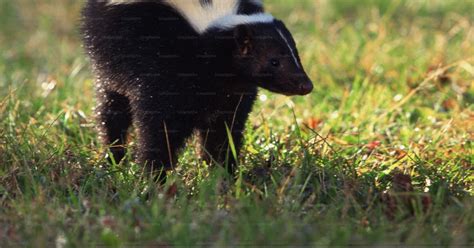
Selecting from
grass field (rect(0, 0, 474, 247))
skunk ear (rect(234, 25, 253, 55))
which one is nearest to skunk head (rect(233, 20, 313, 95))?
skunk ear (rect(234, 25, 253, 55))

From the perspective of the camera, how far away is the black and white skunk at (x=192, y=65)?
14.4ft

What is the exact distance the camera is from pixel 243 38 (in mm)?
4375

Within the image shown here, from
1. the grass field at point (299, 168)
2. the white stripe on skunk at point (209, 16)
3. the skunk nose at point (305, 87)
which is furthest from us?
the white stripe on skunk at point (209, 16)

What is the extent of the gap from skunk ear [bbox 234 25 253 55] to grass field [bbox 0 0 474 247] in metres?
0.59

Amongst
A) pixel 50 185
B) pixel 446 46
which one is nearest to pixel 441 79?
pixel 446 46

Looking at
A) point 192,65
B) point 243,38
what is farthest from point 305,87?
point 192,65

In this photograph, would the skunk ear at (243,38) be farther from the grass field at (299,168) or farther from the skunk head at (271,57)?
the grass field at (299,168)

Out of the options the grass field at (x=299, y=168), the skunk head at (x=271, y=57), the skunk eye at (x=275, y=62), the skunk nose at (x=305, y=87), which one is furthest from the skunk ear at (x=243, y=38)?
the grass field at (x=299, y=168)

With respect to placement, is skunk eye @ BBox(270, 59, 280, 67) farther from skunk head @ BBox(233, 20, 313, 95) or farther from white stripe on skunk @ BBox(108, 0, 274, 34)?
white stripe on skunk @ BBox(108, 0, 274, 34)

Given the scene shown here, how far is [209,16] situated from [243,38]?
24cm

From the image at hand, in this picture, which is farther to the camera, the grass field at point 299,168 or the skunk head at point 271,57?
the skunk head at point 271,57

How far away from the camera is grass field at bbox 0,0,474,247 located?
3535 millimetres

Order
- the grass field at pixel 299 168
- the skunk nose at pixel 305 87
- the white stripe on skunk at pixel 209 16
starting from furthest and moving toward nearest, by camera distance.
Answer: the white stripe on skunk at pixel 209 16 → the skunk nose at pixel 305 87 → the grass field at pixel 299 168

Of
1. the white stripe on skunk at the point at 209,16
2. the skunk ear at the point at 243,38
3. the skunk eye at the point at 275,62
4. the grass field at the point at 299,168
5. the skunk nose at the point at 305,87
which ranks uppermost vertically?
the white stripe on skunk at the point at 209,16
